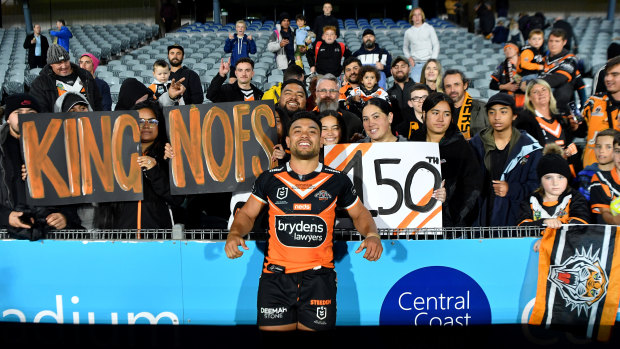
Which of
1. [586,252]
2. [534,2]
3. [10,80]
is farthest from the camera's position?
[534,2]

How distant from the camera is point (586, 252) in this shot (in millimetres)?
3611

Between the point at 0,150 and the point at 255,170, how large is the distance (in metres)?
1.76

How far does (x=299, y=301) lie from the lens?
10.9 feet

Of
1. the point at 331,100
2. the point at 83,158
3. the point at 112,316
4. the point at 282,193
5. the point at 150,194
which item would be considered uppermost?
the point at 331,100

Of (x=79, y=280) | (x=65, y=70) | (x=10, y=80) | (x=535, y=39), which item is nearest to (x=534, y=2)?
(x=535, y=39)

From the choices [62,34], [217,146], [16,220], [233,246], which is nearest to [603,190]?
[233,246]

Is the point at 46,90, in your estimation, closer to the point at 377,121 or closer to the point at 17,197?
the point at 17,197

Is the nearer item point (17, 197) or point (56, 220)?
point (56, 220)

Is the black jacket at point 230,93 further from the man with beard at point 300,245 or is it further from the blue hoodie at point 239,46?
the blue hoodie at point 239,46

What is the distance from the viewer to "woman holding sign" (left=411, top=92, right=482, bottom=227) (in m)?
3.99

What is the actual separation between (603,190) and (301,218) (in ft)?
A: 7.25

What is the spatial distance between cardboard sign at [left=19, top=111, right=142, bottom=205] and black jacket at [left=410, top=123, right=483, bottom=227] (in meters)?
2.15

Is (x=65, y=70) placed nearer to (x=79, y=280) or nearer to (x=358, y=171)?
(x=79, y=280)

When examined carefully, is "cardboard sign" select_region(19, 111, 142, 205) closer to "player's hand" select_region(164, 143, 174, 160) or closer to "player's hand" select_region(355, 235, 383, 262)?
Answer: "player's hand" select_region(164, 143, 174, 160)
